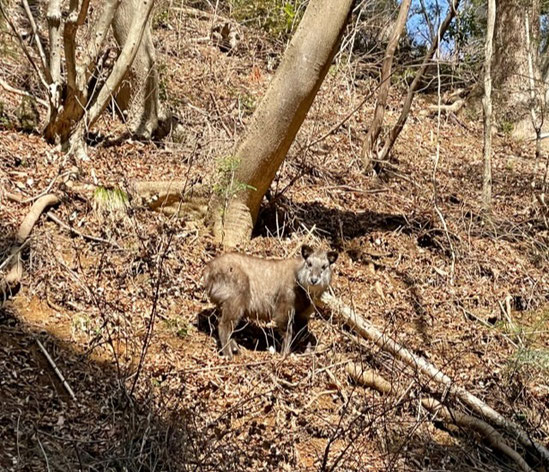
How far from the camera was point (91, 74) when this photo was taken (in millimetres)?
8758

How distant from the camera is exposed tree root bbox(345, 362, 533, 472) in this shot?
627 cm

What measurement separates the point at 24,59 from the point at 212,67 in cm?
387

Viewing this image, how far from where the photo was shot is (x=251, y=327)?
7.83 m

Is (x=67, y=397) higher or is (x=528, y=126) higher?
(x=528, y=126)

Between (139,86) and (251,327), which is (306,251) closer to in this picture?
(251,327)

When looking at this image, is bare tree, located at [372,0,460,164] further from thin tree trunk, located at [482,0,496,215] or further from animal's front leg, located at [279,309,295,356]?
animal's front leg, located at [279,309,295,356]

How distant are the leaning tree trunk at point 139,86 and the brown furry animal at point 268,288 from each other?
4.01 m

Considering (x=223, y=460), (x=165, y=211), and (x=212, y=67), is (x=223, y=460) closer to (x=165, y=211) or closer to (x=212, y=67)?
(x=165, y=211)

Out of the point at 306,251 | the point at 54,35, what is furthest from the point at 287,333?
the point at 54,35

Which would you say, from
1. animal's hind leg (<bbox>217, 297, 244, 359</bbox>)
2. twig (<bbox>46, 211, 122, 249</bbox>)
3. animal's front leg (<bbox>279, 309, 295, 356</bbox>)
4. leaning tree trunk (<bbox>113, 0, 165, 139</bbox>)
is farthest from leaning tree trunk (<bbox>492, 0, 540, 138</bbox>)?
twig (<bbox>46, 211, 122, 249</bbox>)

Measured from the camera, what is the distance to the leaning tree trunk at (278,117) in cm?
798

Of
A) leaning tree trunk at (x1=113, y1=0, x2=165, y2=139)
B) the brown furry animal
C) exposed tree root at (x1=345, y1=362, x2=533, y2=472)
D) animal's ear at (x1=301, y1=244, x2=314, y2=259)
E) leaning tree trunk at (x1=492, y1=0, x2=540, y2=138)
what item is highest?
leaning tree trunk at (x1=492, y1=0, x2=540, y2=138)

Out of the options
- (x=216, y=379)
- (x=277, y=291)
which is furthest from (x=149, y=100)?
(x=216, y=379)

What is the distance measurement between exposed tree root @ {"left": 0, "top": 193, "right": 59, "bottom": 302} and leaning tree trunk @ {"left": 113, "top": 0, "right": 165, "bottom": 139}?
307 centimetres
